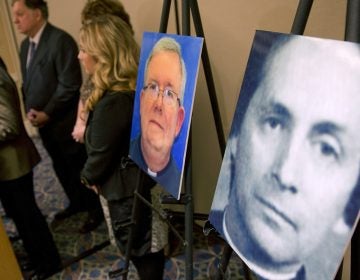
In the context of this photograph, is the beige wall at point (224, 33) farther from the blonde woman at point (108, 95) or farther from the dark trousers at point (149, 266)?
the dark trousers at point (149, 266)

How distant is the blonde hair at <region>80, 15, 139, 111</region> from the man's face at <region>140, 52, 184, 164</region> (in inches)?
8.0

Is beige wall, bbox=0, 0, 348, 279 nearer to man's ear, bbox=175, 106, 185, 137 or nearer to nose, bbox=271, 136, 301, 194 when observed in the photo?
man's ear, bbox=175, 106, 185, 137

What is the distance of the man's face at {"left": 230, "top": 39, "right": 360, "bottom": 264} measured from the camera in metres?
0.55

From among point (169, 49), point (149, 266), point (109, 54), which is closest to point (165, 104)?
point (169, 49)

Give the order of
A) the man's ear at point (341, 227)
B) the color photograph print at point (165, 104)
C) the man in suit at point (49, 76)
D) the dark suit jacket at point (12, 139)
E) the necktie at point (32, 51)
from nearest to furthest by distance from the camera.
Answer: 1. the man's ear at point (341, 227)
2. the color photograph print at point (165, 104)
3. the dark suit jacket at point (12, 139)
4. the man in suit at point (49, 76)
5. the necktie at point (32, 51)

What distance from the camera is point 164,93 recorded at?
108 cm

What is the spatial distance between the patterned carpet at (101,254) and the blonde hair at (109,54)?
1046 mm

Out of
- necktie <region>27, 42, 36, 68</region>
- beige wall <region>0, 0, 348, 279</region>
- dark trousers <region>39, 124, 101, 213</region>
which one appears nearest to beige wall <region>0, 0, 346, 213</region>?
beige wall <region>0, 0, 348, 279</region>

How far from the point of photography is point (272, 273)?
Result: 68 centimetres

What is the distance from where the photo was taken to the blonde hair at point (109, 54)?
133cm

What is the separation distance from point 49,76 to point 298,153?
1749 mm

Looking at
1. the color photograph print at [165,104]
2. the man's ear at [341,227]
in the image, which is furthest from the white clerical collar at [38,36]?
the man's ear at [341,227]

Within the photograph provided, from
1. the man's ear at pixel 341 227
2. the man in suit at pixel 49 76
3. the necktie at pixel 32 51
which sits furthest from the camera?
the necktie at pixel 32 51

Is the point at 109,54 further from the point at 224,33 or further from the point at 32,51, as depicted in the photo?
the point at 32,51
